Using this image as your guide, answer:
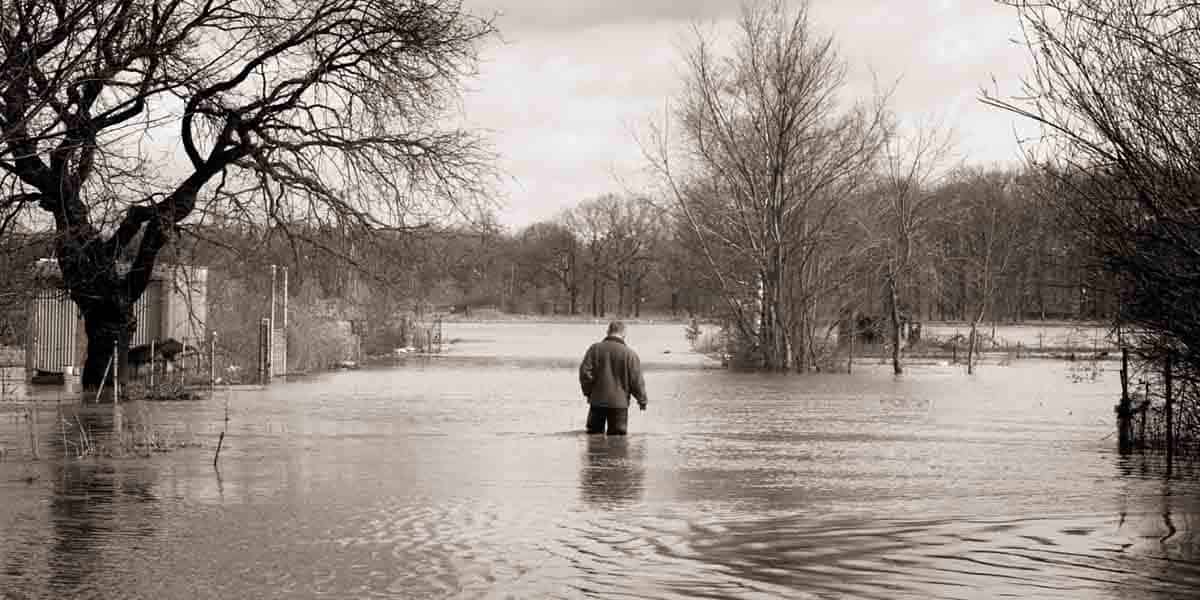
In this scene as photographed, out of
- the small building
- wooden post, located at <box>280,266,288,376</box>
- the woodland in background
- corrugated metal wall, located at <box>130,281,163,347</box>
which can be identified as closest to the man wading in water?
the woodland in background

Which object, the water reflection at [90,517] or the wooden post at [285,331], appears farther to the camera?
the wooden post at [285,331]

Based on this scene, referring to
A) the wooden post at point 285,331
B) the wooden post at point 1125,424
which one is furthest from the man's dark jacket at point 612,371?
the wooden post at point 285,331

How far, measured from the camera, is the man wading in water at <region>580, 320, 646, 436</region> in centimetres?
2111

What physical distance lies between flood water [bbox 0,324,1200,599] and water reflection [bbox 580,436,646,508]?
60 mm

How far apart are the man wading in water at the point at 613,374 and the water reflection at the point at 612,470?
58 cm

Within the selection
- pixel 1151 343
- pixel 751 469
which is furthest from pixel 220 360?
pixel 1151 343

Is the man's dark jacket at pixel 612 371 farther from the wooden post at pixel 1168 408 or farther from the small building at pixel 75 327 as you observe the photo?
the small building at pixel 75 327

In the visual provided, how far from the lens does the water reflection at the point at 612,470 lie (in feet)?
50.8

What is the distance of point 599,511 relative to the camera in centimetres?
1434

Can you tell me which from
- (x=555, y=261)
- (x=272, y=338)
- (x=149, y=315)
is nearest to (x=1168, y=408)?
(x=149, y=315)

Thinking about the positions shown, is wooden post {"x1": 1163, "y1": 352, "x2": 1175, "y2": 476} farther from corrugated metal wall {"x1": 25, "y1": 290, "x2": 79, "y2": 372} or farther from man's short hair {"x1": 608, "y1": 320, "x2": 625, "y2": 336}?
corrugated metal wall {"x1": 25, "y1": 290, "x2": 79, "y2": 372}

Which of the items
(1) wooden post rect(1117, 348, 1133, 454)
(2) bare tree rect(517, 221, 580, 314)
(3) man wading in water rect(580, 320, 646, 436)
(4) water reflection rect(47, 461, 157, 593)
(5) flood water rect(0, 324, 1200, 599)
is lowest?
(5) flood water rect(0, 324, 1200, 599)

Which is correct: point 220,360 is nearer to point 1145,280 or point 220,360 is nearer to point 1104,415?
point 1104,415

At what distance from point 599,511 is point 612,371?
696 centimetres
